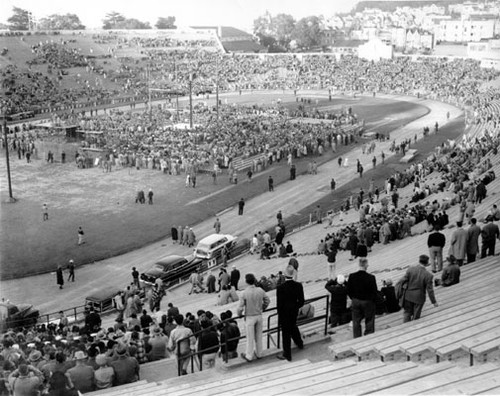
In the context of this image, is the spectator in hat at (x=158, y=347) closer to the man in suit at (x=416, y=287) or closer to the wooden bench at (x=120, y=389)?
the wooden bench at (x=120, y=389)

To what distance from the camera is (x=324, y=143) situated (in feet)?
170

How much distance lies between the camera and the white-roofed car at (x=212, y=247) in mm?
26859

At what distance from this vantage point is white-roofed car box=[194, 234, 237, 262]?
88.1 ft

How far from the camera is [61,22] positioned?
501 ft

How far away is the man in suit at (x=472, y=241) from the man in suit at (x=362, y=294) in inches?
234

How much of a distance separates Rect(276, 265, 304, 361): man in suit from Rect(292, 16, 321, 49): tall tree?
530ft

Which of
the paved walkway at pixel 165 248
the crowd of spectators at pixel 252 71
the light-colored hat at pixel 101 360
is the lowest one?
the paved walkway at pixel 165 248

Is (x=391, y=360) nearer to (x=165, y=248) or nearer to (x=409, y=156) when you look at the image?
(x=165, y=248)

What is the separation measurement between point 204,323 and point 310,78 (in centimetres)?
9607

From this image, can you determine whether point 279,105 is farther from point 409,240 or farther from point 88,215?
point 409,240

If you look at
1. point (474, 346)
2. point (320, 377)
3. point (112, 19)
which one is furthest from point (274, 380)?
Answer: point (112, 19)

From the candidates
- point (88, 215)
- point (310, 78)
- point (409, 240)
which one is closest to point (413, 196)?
point (409, 240)

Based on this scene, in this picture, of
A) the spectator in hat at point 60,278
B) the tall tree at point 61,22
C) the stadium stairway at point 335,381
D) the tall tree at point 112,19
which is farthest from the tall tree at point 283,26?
the stadium stairway at point 335,381

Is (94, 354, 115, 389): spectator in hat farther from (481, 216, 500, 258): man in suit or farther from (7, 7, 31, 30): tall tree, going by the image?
(7, 7, 31, 30): tall tree
